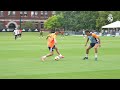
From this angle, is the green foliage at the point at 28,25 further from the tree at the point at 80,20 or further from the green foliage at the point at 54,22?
the tree at the point at 80,20

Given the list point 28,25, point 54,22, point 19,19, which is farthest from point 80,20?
point 19,19

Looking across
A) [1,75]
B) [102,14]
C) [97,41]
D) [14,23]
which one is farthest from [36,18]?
[1,75]

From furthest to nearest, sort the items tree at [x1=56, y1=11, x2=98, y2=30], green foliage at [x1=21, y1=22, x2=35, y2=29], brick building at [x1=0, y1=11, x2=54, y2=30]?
1. brick building at [x1=0, y1=11, x2=54, y2=30]
2. green foliage at [x1=21, y1=22, x2=35, y2=29]
3. tree at [x1=56, y1=11, x2=98, y2=30]

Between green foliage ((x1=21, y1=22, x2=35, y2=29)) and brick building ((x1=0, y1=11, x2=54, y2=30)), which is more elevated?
brick building ((x1=0, y1=11, x2=54, y2=30))

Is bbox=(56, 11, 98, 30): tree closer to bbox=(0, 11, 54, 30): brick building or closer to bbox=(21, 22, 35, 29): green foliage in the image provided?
bbox=(21, 22, 35, 29): green foliage

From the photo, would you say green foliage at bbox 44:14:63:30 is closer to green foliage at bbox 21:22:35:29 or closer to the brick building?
green foliage at bbox 21:22:35:29

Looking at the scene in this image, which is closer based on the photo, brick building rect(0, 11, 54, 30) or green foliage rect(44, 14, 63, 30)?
green foliage rect(44, 14, 63, 30)

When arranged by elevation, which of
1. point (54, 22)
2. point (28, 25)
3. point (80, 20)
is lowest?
point (28, 25)

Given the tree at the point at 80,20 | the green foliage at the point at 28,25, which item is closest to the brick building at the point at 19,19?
the green foliage at the point at 28,25

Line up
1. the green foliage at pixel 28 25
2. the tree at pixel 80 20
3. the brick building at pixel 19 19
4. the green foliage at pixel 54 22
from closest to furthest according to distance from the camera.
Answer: the tree at pixel 80 20 → the green foliage at pixel 54 22 → the green foliage at pixel 28 25 → the brick building at pixel 19 19

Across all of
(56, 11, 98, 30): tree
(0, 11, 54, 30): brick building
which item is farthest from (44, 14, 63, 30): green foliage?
(0, 11, 54, 30): brick building

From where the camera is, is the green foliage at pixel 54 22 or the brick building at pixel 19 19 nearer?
the green foliage at pixel 54 22

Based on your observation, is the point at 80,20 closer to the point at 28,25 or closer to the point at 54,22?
the point at 54,22

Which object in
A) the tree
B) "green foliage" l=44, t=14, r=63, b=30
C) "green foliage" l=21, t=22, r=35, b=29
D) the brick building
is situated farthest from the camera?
the brick building
